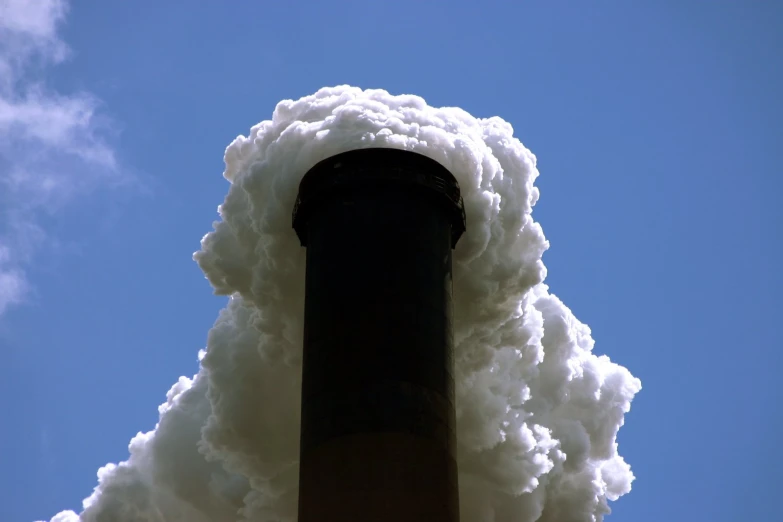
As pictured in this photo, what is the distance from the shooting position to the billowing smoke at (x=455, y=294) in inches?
2788

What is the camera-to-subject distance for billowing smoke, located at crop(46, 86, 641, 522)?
70.8 metres

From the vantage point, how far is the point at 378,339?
6406 centimetres

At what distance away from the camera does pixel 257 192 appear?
71188 mm

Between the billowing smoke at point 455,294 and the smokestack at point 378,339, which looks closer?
the smokestack at point 378,339

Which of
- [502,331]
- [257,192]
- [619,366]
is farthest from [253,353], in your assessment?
[619,366]

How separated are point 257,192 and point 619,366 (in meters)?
28.6

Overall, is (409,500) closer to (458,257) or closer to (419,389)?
(419,389)

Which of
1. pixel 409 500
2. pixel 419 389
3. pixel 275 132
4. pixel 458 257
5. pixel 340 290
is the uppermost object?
pixel 275 132

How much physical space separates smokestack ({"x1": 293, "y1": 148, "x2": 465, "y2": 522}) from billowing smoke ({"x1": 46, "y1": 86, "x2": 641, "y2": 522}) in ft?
7.26

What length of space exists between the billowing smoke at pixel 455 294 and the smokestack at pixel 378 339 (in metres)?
2.21

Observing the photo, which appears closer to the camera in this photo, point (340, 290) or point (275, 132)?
point (340, 290)

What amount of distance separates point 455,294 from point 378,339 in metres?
8.96

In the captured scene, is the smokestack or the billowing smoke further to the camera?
the billowing smoke

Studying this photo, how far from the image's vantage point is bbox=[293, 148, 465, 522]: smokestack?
61500mm
